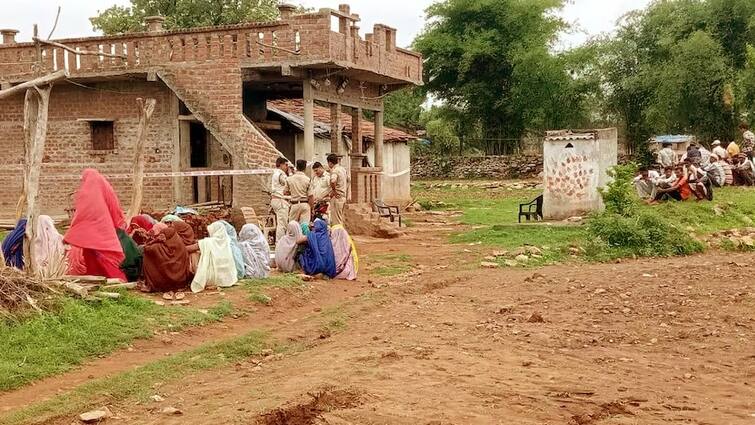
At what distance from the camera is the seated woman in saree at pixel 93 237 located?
35.3 ft

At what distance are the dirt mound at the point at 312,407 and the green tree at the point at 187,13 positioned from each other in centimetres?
2709

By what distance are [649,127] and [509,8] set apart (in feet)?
26.4

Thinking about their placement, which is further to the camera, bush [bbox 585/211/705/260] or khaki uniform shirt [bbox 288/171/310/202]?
bush [bbox 585/211/705/260]

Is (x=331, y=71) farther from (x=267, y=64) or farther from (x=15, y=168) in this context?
(x=15, y=168)

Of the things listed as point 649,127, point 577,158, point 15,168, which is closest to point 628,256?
point 577,158

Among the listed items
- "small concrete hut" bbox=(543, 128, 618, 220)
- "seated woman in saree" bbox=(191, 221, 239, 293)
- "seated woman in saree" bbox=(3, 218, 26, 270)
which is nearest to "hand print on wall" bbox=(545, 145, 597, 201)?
"small concrete hut" bbox=(543, 128, 618, 220)

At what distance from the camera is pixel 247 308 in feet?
34.2

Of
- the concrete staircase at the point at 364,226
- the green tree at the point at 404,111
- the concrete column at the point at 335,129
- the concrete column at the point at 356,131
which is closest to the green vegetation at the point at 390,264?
the concrete staircase at the point at 364,226

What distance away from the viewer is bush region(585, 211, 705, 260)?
15.5 meters

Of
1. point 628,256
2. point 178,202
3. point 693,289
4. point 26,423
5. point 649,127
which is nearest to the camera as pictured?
point 26,423

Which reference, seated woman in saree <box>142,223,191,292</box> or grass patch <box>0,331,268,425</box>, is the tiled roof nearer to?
seated woman in saree <box>142,223,191,292</box>

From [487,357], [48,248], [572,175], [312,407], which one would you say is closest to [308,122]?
[572,175]

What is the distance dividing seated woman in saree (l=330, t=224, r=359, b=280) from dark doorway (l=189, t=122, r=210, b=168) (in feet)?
30.2

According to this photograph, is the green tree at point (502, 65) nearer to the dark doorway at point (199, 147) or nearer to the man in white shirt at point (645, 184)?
the man in white shirt at point (645, 184)
